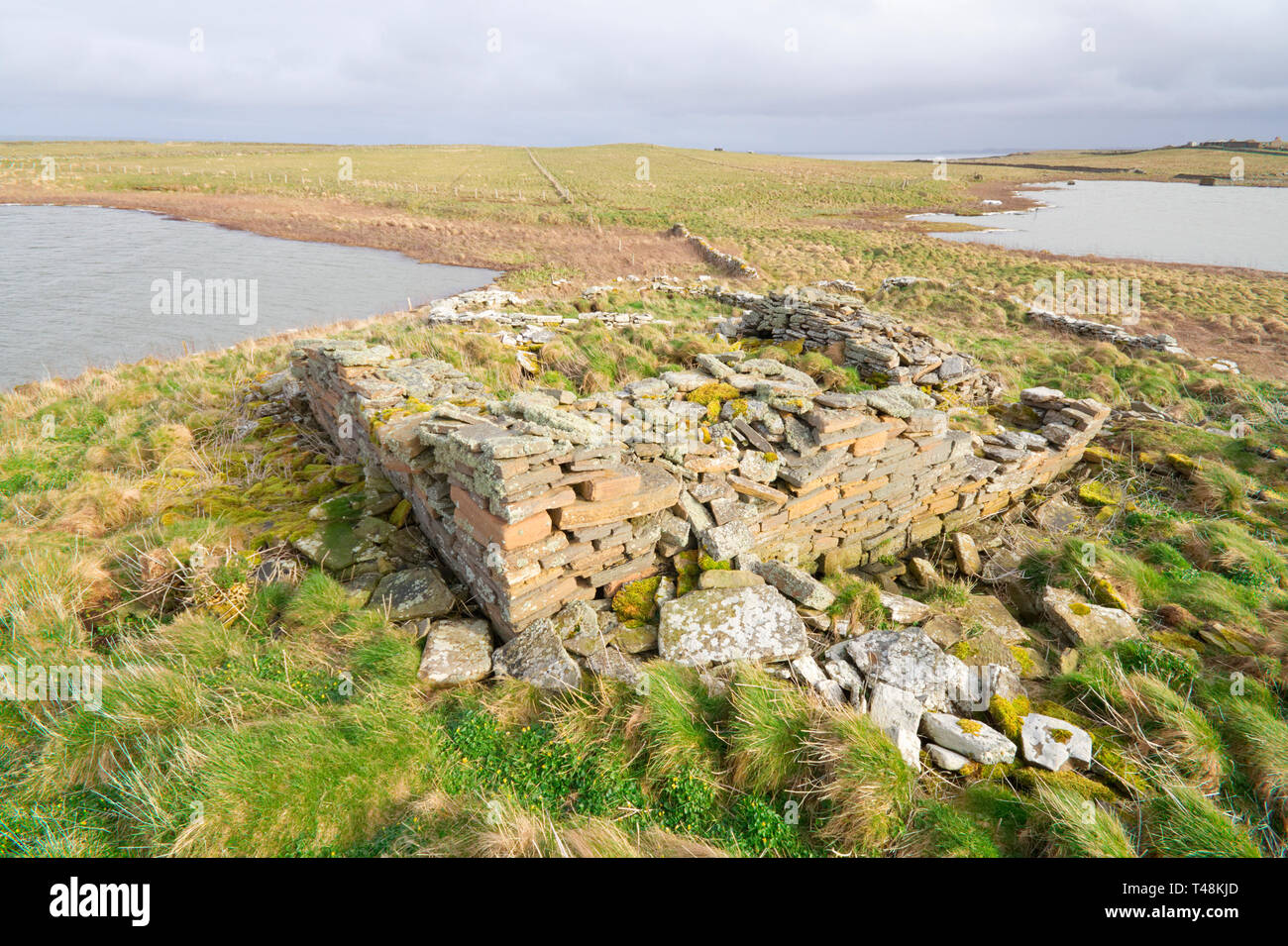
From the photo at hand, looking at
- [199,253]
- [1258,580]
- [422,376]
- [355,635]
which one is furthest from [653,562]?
[199,253]

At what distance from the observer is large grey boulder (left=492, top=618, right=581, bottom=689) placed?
11.9 feet

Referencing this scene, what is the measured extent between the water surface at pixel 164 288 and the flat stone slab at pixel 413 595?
42.9 feet

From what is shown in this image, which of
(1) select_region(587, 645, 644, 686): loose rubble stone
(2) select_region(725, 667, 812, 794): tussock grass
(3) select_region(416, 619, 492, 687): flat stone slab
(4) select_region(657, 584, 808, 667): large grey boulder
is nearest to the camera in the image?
(2) select_region(725, 667, 812, 794): tussock grass

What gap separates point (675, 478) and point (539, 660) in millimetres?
1796

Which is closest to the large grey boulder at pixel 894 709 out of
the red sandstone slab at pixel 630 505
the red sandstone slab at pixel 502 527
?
the red sandstone slab at pixel 630 505

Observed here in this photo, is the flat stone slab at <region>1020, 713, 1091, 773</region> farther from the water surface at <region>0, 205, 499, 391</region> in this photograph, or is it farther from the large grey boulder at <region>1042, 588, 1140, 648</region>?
the water surface at <region>0, 205, 499, 391</region>

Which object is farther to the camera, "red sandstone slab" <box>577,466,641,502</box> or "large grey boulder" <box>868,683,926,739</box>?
"red sandstone slab" <box>577,466,641,502</box>

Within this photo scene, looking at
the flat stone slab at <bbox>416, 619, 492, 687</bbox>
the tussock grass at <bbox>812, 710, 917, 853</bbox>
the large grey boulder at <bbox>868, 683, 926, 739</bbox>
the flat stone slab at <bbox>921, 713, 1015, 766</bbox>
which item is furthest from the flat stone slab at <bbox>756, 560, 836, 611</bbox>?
the flat stone slab at <bbox>416, 619, 492, 687</bbox>

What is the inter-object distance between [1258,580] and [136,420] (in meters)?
14.3

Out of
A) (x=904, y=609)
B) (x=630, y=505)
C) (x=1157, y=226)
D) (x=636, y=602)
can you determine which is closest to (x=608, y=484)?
(x=630, y=505)

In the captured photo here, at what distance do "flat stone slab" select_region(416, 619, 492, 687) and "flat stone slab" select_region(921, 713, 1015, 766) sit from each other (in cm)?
290

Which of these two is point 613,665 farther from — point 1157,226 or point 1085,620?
point 1157,226

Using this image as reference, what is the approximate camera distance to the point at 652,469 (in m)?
4.73

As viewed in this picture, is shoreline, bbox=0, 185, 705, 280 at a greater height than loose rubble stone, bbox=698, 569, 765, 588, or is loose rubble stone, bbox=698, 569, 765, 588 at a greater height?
shoreline, bbox=0, 185, 705, 280
